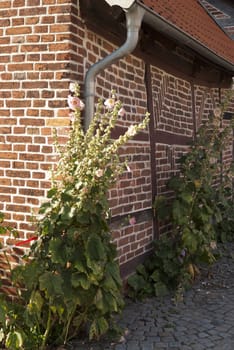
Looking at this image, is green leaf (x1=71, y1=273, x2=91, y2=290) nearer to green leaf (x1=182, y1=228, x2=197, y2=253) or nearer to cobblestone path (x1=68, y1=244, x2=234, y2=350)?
cobblestone path (x1=68, y1=244, x2=234, y2=350)

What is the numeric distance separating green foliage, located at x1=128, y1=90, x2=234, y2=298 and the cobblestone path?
205mm

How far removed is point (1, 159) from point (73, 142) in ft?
3.09

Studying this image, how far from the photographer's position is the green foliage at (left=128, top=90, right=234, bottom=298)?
5.14 meters

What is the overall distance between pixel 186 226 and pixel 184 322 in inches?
47.4

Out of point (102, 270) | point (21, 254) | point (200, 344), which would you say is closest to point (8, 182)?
point (21, 254)

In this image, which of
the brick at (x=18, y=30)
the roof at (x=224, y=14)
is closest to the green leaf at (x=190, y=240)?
the brick at (x=18, y=30)

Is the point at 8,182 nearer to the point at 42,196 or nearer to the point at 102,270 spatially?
the point at 42,196

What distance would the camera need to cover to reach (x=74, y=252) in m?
3.45

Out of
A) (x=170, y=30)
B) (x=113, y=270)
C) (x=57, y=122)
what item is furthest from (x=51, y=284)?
(x=170, y=30)

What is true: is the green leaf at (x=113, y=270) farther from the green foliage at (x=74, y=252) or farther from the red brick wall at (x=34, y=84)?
the red brick wall at (x=34, y=84)

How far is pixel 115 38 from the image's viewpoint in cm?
473

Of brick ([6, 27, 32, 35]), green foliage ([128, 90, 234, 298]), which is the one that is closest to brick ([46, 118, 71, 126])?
brick ([6, 27, 32, 35])

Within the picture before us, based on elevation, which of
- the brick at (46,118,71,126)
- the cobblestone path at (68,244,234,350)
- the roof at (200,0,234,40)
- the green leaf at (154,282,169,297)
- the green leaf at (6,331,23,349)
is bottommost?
the cobblestone path at (68,244,234,350)

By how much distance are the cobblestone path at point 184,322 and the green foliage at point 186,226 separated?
205 millimetres
